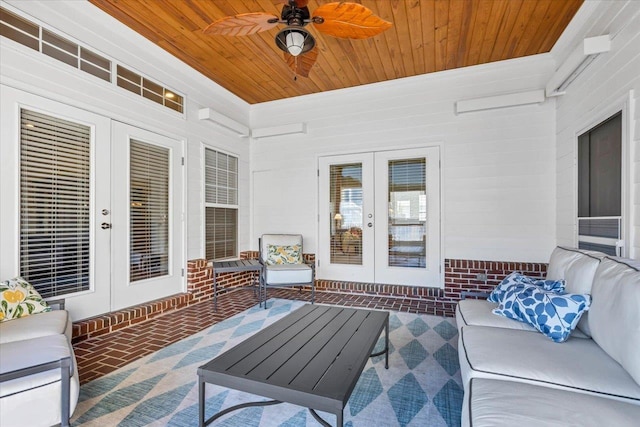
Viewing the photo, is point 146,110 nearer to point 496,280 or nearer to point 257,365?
point 257,365

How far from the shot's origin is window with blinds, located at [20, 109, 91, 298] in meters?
2.57

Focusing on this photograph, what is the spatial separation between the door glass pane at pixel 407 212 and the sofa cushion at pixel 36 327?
3705 millimetres

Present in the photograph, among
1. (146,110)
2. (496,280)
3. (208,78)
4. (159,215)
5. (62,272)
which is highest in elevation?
(208,78)

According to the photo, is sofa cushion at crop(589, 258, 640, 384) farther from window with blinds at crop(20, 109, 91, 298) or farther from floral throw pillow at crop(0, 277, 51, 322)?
window with blinds at crop(20, 109, 91, 298)

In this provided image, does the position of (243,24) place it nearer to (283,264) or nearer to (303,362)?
(303,362)

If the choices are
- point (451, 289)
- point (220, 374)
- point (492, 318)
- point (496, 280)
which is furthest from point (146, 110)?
point (496, 280)

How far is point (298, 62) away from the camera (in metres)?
2.69

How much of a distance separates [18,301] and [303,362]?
85.1 inches

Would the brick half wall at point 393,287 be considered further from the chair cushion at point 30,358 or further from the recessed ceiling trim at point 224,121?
the recessed ceiling trim at point 224,121

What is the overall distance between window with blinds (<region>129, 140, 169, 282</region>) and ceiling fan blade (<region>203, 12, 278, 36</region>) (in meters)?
1.90

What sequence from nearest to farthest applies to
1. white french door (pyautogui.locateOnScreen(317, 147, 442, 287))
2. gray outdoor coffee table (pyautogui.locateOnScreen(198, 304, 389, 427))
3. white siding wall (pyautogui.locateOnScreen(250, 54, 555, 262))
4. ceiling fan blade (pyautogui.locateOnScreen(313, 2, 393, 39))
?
1. gray outdoor coffee table (pyautogui.locateOnScreen(198, 304, 389, 427))
2. ceiling fan blade (pyautogui.locateOnScreen(313, 2, 393, 39))
3. white siding wall (pyautogui.locateOnScreen(250, 54, 555, 262))
4. white french door (pyautogui.locateOnScreen(317, 147, 442, 287))

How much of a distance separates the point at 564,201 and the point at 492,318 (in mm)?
2235

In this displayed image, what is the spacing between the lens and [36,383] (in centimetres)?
150

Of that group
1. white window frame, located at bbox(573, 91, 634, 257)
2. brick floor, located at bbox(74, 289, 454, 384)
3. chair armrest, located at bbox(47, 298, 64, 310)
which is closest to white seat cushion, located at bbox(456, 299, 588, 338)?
white window frame, located at bbox(573, 91, 634, 257)
